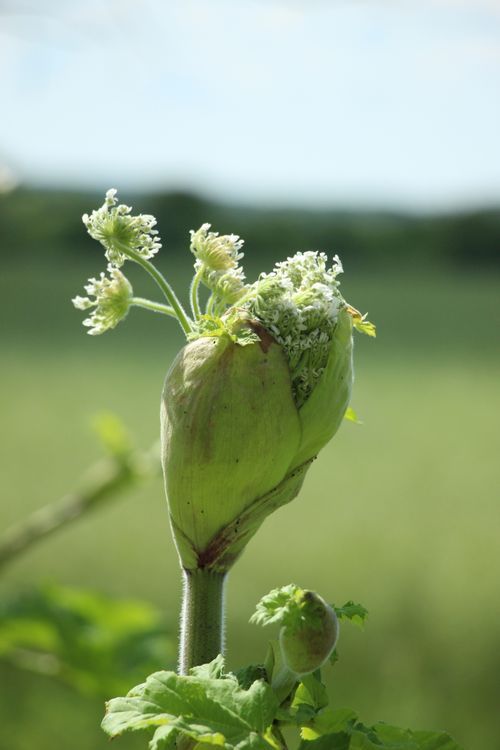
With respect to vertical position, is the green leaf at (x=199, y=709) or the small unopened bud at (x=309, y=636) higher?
the small unopened bud at (x=309, y=636)

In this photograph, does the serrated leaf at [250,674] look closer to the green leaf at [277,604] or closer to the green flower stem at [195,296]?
the green leaf at [277,604]

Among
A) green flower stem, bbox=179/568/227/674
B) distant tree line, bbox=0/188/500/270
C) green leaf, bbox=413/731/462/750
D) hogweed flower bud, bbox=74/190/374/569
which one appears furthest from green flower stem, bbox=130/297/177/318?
distant tree line, bbox=0/188/500/270

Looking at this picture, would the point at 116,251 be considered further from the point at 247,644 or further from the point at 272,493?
the point at 247,644

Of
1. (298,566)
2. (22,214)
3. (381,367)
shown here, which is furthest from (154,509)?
(22,214)

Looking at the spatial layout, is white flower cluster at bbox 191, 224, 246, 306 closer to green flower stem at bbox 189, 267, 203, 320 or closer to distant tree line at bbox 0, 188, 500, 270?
green flower stem at bbox 189, 267, 203, 320

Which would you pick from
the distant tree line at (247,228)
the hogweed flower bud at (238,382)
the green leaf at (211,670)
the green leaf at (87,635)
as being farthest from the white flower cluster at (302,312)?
the distant tree line at (247,228)
